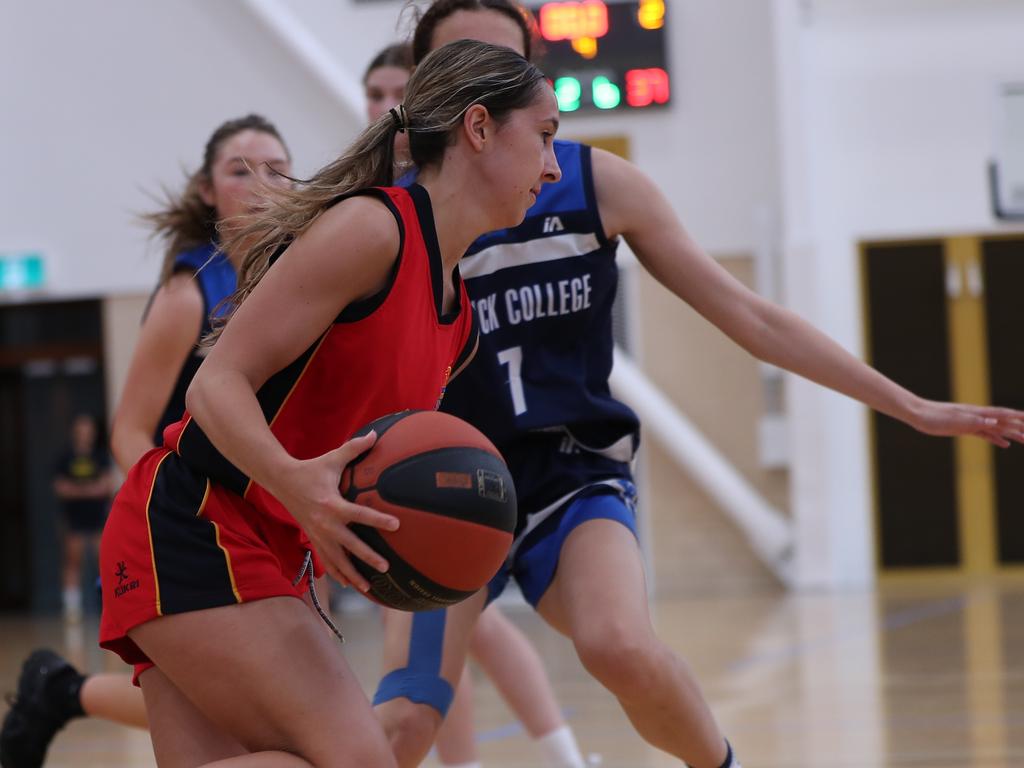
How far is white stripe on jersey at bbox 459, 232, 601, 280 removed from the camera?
2.69 m

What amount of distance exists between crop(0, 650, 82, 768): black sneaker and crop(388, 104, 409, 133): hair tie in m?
1.91

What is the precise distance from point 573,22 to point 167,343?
22.5ft

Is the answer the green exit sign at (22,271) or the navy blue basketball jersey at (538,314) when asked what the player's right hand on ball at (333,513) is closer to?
the navy blue basketball jersey at (538,314)

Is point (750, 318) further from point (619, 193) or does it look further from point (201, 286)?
point (201, 286)

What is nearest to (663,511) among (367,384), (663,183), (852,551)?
(852,551)

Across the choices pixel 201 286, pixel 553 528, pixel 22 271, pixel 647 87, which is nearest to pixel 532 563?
pixel 553 528

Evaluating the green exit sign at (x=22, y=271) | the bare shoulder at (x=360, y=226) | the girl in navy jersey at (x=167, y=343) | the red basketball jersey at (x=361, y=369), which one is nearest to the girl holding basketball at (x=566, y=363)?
the girl in navy jersey at (x=167, y=343)

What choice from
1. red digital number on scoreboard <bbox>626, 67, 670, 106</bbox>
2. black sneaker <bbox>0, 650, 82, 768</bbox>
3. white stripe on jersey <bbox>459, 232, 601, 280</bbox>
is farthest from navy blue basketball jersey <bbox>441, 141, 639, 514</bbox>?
red digital number on scoreboard <bbox>626, 67, 670, 106</bbox>

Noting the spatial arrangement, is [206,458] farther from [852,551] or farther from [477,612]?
[852,551]

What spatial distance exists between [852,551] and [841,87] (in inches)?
130

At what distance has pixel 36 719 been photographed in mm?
3312

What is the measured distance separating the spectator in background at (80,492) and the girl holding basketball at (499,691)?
7360 millimetres

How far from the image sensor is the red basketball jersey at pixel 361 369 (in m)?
1.90

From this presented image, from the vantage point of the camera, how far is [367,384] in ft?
6.37
